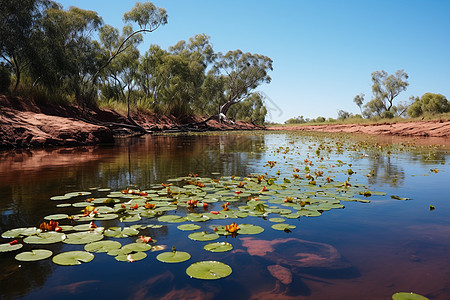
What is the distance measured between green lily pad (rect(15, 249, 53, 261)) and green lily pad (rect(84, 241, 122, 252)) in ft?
0.99

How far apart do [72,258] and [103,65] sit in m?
31.8

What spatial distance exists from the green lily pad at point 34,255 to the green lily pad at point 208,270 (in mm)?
1280

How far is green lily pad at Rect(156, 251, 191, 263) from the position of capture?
236cm

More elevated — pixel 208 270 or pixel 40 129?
pixel 40 129

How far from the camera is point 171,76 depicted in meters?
40.0

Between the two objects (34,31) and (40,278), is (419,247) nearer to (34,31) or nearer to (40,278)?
(40,278)

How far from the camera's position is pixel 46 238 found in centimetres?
278

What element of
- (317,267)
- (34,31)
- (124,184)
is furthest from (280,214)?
(34,31)

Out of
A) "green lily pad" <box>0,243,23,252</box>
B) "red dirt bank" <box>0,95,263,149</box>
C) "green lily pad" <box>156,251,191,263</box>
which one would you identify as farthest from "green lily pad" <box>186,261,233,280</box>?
"red dirt bank" <box>0,95,263,149</box>

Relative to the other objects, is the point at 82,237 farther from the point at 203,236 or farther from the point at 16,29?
the point at 16,29

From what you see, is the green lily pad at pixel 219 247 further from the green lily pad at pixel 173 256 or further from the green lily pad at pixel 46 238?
the green lily pad at pixel 46 238

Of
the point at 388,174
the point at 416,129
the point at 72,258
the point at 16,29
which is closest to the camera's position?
the point at 72,258

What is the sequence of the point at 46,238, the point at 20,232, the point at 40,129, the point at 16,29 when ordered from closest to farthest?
the point at 46,238, the point at 20,232, the point at 40,129, the point at 16,29

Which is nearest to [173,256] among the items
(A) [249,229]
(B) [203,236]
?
(B) [203,236]
